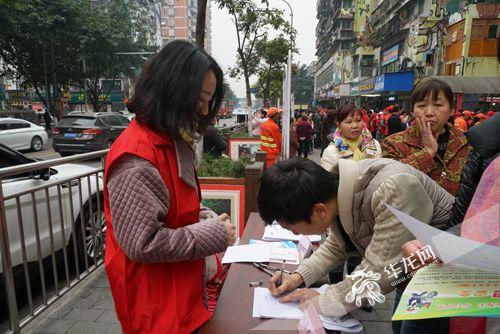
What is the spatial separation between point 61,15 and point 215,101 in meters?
23.2

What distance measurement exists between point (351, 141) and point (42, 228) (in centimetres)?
282

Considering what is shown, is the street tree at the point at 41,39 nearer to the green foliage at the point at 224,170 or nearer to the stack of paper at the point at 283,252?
the green foliage at the point at 224,170

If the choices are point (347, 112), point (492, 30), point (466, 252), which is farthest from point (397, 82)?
point (466, 252)

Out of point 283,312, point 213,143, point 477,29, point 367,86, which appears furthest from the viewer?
point 367,86

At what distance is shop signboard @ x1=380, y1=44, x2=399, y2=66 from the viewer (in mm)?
30734

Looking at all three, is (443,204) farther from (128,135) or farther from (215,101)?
(128,135)

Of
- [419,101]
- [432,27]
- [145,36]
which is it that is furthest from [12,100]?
[419,101]

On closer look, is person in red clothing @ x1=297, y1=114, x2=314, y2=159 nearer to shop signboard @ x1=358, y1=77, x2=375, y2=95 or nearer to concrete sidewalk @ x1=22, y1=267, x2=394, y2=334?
concrete sidewalk @ x1=22, y1=267, x2=394, y2=334

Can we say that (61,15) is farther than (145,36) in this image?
No

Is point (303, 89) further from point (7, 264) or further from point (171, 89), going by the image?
point (171, 89)

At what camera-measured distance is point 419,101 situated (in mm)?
2449

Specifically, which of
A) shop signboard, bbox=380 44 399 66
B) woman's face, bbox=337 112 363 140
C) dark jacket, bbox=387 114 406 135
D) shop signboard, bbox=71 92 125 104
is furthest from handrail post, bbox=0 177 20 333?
shop signboard, bbox=71 92 125 104

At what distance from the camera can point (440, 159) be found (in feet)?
7.70

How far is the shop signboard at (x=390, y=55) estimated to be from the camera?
30.7 metres
